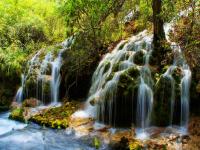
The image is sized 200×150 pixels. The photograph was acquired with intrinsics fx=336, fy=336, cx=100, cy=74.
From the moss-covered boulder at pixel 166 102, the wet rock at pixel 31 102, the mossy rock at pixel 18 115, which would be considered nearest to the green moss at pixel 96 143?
the moss-covered boulder at pixel 166 102

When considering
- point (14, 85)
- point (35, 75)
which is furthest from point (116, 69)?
point (14, 85)

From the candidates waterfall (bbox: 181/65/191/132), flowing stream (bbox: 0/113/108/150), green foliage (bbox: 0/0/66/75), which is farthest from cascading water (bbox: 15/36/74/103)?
waterfall (bbox: 181/65/191/132)

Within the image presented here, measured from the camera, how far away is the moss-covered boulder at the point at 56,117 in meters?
11.4

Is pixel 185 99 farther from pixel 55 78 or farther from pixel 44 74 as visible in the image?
pixel 44 74

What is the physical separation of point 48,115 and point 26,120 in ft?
2.62

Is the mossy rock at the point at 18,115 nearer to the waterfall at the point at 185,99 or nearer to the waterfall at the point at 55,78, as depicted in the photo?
the waterfall at the point at 55,78

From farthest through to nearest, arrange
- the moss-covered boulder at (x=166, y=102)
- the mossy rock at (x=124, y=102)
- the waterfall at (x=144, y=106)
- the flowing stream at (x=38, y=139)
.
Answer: the mossy rock at (x=124, y=102) < the waterfall at (x=144, y=106) < the moss-covered boulder at (x=166, y=102) < the flowing stream at (x=38, y=139)

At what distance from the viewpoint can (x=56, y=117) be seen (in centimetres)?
1200

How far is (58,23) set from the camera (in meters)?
23.2

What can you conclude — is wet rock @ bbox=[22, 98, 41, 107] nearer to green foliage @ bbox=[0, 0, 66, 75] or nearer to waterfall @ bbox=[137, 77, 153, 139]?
green foliage @ bbox=[0, 0, 66, 75]

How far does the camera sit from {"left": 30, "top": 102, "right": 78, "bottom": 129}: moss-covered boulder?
11.4 metres

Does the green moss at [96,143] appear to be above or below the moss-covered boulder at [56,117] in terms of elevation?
below

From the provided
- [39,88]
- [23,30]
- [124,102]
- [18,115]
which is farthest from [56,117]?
[23,30]

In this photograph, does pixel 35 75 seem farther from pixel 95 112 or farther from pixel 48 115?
pixel 95 112
